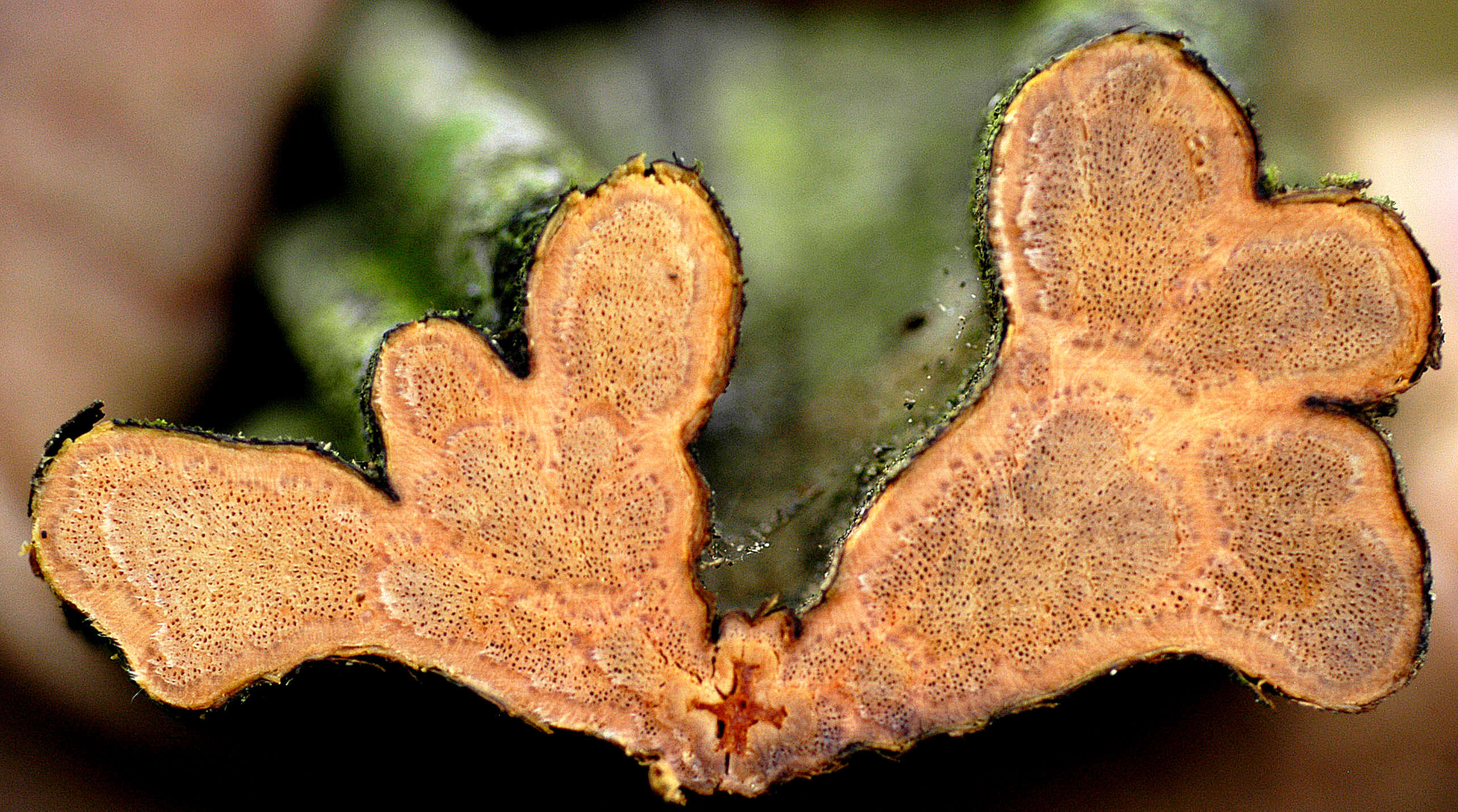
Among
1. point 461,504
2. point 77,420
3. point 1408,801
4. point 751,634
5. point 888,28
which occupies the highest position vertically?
point 888,28

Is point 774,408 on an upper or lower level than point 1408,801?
upper

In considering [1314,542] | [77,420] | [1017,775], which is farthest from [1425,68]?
[77,420]

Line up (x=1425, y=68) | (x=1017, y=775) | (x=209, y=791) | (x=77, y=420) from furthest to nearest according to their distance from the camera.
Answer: (x=1425, y=68) < (x=209, y=791) < (x=1017, y=775) < (x=77, y=420)

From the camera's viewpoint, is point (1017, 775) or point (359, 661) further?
point (1017, 775)

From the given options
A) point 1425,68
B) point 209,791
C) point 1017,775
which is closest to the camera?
point 1017,775

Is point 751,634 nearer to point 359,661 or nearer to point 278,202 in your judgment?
point 359,661

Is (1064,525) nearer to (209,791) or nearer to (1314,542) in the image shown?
(1314,542)
